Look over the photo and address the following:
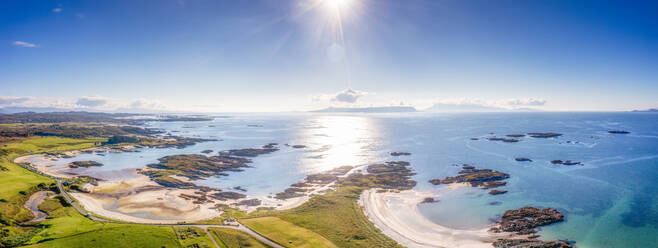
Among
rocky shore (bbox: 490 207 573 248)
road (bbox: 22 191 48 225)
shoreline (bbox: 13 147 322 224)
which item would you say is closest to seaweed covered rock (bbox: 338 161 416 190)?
shoreline (bbox: 13 147 322 224)

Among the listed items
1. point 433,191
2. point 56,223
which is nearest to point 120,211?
point 56,223

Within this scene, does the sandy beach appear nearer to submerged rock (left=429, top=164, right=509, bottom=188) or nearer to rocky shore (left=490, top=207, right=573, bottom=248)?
rocky shore (left=490, top=207, right=573, bottom=248)

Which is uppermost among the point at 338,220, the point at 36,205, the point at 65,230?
the point at 36,205

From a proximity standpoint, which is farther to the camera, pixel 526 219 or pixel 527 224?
pixel 526 219

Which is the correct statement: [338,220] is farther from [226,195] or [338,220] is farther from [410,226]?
[226,195]

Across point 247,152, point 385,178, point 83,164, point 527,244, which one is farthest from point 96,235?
point 247,152

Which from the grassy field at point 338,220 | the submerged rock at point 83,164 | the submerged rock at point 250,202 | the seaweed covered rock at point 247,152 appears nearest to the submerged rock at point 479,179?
the grassy field at point 338,220
